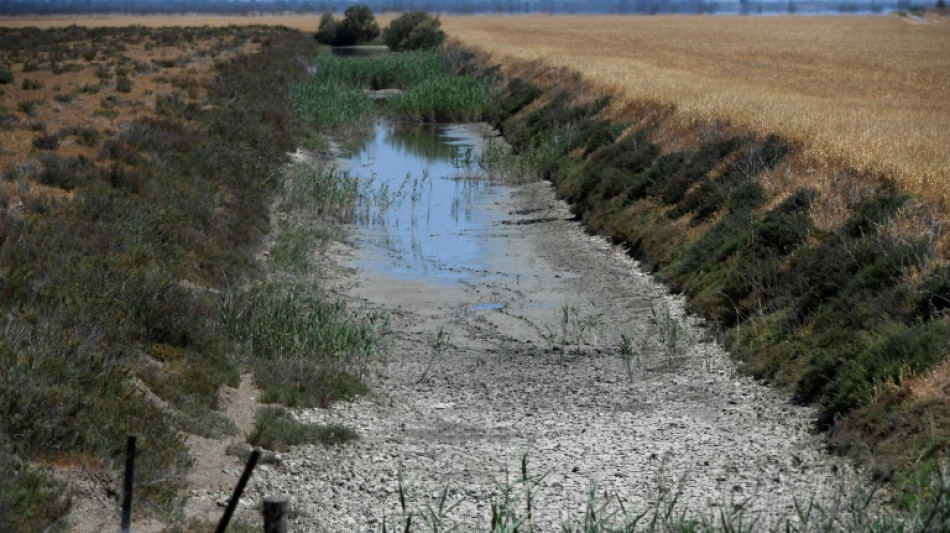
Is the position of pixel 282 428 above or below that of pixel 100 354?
below

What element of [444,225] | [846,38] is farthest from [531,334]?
[846,38]

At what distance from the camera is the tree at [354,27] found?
105m

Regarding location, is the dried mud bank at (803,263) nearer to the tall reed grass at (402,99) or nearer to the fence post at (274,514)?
the fence post at (274,514)

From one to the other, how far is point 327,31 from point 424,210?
3220 inches

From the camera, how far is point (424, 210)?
2727 cm

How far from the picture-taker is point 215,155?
81.8 feet

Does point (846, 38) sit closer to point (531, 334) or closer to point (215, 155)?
point (215, 155)

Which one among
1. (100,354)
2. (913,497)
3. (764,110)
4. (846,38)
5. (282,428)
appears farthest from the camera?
(846,38)

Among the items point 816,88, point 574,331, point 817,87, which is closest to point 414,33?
point 817,87

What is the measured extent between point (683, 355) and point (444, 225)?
36.0 feet

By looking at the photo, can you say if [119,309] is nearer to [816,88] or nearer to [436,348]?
[436,348]

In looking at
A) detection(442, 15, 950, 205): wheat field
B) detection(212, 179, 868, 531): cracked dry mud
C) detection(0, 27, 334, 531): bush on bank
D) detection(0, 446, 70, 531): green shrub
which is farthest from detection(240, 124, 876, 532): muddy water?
detection(442, 15, 950, 205): wheat field

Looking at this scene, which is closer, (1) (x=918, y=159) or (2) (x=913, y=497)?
(2) (x=913, y=497)

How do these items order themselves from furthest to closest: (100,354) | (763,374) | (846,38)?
(846,38), (763,374), (100,354)
